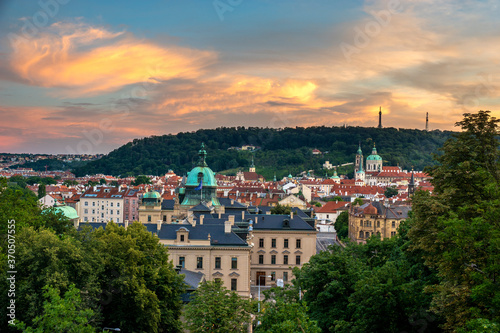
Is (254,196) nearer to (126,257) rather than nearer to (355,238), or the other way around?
(355,238)

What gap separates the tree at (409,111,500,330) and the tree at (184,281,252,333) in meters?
8.43

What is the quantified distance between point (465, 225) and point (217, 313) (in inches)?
431

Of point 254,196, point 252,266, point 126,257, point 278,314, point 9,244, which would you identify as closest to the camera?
point 278,314

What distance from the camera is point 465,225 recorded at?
23.2 m

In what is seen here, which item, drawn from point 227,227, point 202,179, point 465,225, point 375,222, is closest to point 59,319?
point 465,225

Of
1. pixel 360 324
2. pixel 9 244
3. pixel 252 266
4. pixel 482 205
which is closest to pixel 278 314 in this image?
pixel 360 324

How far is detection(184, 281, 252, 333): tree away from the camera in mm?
24797

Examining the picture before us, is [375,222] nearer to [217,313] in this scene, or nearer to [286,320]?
[217,313]

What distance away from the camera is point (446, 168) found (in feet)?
100

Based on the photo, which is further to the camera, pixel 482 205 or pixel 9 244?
pixel 9 244

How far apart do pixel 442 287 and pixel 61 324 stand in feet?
50.5

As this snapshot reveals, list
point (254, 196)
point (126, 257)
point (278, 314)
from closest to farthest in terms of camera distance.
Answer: point (278, 314) < point (126, 257) < point (254, 196)

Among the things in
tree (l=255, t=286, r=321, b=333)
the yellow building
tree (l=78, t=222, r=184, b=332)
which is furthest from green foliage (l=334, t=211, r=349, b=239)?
tree (l=255, t=286, r=321, b=333)

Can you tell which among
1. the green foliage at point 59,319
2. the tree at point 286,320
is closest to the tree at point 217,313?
the tree at point 286,320
